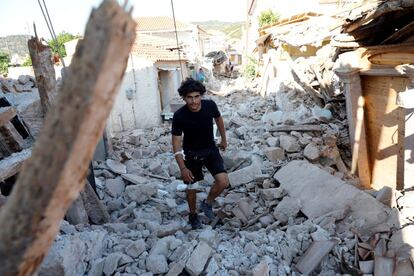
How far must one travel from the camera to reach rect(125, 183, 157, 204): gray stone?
519 centimetres

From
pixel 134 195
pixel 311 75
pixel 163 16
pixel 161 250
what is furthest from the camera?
pixel 163 16

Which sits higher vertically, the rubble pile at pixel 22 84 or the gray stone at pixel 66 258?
the rubble pile at pixel 22 84

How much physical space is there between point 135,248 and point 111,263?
1.05 feet

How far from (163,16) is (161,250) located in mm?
40016

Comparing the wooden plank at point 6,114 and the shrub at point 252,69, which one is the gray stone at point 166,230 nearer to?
the wooden plank at point 6,114

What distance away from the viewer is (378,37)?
557 centimetres

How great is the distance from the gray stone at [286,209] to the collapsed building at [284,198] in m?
0.01

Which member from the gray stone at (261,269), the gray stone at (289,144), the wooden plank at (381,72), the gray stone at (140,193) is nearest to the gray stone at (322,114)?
the gray stone at (289,144)

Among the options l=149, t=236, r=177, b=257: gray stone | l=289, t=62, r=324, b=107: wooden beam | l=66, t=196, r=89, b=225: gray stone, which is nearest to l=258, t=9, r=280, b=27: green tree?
l=289, t=62, r=324, b=107: wooden beam

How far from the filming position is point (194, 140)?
4.25 metres

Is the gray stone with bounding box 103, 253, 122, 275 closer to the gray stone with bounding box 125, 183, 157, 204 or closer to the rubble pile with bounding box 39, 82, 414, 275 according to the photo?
the rubble pile with bounding box 39, 82, 414, 275

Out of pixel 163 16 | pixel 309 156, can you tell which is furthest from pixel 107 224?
pixel 163 16

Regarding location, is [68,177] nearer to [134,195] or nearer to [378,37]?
[134,195]

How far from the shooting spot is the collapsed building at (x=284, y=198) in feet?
10.5
